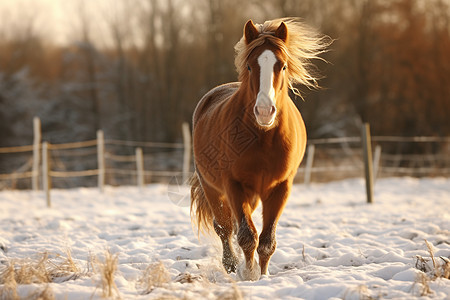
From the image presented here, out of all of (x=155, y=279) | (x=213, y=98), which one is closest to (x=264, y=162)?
(x=155, y=279)

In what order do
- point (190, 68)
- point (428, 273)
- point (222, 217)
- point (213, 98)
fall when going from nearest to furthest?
point (428, 273) < point (222, 217) < point (213, 98) < point (190, 68)

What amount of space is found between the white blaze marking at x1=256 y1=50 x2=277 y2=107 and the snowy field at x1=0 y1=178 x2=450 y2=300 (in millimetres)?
1101

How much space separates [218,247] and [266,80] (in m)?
→ 1.91

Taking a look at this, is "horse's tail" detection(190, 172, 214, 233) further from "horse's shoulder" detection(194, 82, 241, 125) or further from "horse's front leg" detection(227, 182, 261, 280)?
"horse's front leg" detection(227, 182, 261, 280)

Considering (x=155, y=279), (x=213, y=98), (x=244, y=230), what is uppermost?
(x=213, y=98)

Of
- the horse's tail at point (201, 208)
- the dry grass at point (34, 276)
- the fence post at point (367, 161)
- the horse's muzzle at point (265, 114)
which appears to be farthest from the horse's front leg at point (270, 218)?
the fence post at point (367, 161)

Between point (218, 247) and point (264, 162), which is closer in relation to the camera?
point (264, 162)

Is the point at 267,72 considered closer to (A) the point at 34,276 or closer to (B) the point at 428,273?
(B) the point at 428,273

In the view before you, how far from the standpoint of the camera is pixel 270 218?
3066 mm

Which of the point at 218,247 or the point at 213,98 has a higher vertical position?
the point at 213,98

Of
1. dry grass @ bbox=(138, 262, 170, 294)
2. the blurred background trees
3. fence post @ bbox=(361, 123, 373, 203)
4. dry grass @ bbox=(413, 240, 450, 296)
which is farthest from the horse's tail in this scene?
the blurred background trees

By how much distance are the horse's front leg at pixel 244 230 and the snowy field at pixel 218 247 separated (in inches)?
5.2

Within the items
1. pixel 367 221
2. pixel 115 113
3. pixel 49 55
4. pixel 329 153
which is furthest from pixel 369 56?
pixel 49 55

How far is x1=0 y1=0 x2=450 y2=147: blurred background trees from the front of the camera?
55.3 feet
